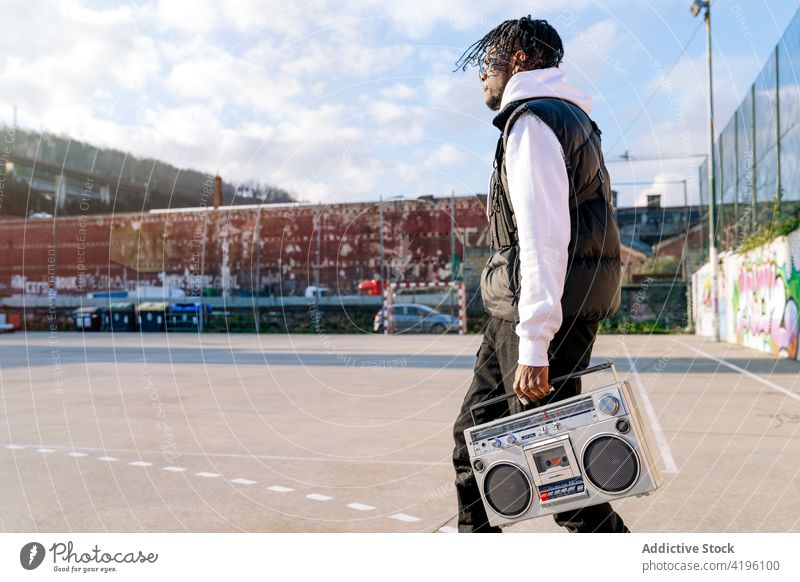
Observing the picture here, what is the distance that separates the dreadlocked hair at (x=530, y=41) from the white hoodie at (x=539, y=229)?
0.38m

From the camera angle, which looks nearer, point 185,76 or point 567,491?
point 567,491

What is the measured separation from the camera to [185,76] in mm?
4875

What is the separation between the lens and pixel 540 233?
7.98 ft

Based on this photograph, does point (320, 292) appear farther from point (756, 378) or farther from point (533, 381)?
point (533, 381)

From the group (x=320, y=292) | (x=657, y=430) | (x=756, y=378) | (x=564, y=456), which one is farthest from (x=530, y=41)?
(x=320, y=292)

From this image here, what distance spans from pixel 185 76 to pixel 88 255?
33.2 m

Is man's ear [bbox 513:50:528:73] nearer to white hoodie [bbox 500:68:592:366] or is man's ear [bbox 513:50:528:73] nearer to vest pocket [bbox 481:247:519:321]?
white hoodie [bbox 500:68:592:366]

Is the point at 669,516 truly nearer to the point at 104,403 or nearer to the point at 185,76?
the point at 185,76

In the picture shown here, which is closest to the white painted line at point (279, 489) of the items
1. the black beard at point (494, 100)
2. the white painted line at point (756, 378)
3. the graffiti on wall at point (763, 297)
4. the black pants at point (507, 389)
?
the black pants at point (507, 389)

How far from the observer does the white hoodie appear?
95.5 inches

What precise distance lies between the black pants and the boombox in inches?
2.5
